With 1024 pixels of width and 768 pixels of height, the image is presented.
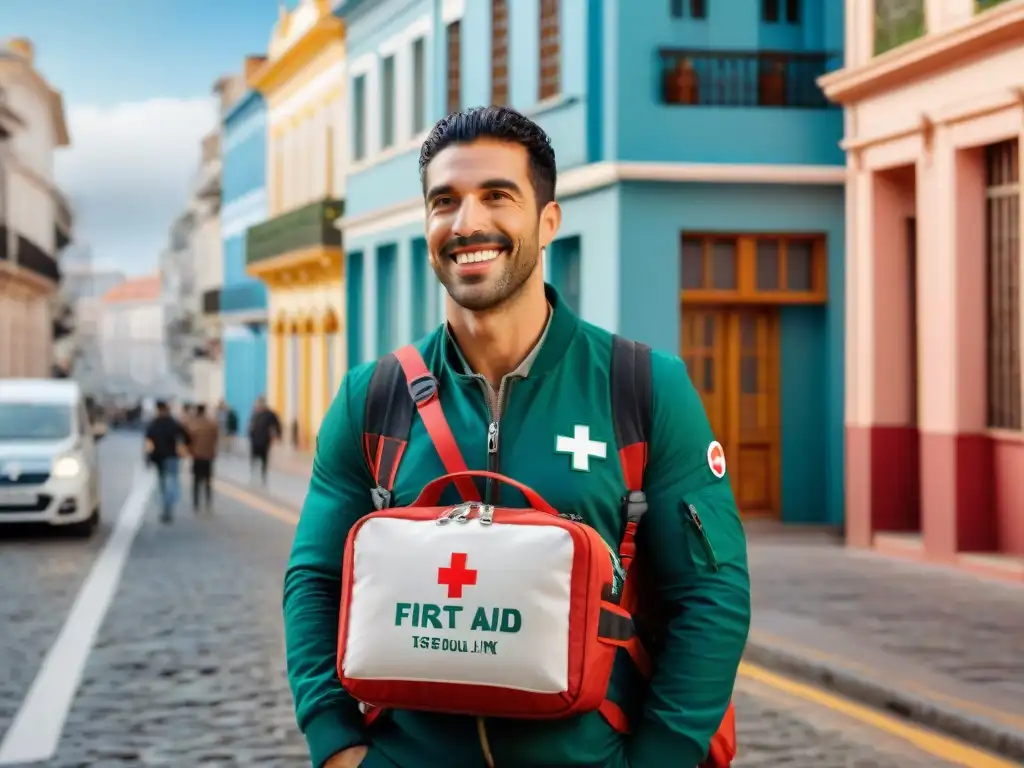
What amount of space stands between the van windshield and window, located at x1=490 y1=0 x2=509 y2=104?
24.7ft

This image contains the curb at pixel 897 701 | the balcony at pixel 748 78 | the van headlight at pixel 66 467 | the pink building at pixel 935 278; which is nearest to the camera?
the curb at pixel 897 701

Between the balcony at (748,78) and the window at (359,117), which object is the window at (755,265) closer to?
the balcony at (748,78)

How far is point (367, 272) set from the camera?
32.4 metres

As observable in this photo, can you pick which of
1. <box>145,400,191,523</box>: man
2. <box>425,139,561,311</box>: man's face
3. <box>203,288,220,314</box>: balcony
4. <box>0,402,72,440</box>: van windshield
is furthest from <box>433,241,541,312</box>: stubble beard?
<box>203,288,220,314</box>: balcony

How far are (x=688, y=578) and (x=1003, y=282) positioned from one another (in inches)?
508

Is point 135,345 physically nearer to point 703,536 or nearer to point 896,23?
point 896,23

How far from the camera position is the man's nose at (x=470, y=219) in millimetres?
2928

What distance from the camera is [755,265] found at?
2008 centimetres

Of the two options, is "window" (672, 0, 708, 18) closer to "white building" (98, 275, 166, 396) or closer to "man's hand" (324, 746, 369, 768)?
"man's hand" (324, 746, 369, 768)

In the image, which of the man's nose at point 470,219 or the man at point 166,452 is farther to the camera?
the man at point 166,452

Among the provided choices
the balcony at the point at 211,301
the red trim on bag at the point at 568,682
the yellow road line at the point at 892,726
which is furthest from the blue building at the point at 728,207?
the balcony at the point at 211,301

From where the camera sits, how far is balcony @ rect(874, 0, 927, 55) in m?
16.1

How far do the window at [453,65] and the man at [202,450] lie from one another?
6.24m

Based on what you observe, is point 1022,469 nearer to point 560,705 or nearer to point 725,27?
point 725,27
